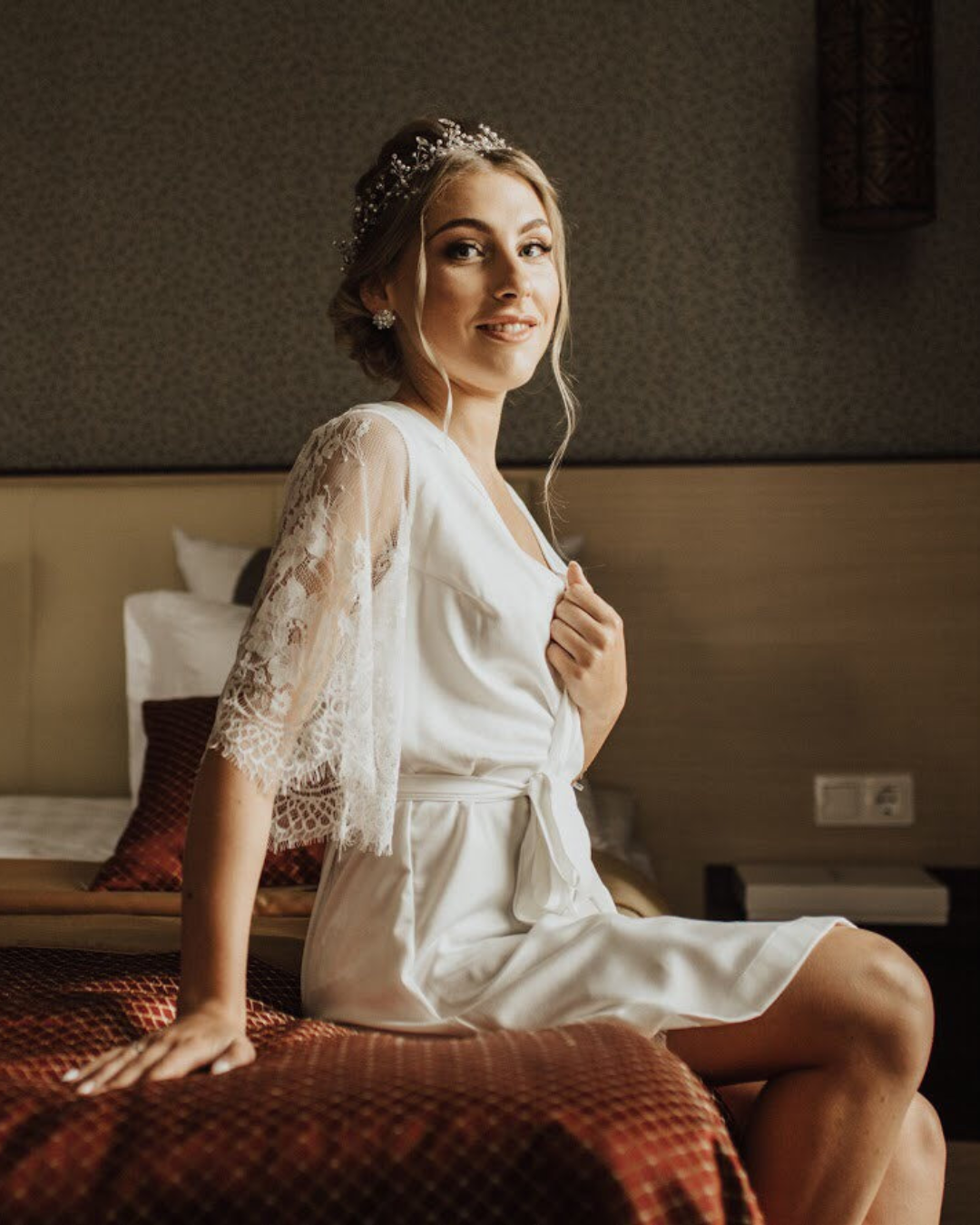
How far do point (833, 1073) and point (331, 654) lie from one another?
54cm

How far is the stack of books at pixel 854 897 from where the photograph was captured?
2607mm

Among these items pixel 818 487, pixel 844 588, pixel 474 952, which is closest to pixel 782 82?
pixel 818 487

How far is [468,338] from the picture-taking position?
4.97ft

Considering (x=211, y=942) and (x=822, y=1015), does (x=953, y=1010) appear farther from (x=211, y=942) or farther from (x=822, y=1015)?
(x=211, y=942)

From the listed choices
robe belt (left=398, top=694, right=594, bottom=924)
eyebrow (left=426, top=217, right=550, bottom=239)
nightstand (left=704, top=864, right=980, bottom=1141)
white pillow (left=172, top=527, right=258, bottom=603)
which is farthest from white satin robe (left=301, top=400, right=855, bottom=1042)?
white pillow (left=172, top=527, right=258, bottom=603)

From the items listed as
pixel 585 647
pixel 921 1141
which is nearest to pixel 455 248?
pixel 585 647

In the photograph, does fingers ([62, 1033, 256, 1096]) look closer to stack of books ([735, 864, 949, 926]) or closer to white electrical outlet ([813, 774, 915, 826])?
stack of books ([735, 864, 949, 926])

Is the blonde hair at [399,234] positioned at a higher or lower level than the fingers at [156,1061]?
Result: higher

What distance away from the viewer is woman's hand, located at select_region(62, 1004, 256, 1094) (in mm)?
1060

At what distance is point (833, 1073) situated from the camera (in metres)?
1.12

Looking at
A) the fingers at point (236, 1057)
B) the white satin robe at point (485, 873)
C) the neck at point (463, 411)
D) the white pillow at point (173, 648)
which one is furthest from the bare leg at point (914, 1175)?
the white pillow at point (173, 648)

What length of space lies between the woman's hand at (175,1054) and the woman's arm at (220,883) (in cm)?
1

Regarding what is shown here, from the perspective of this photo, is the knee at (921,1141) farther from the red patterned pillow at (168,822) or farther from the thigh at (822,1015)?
the red patterned pillow at (168,822)

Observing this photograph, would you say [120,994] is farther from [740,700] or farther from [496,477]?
[740,700]
